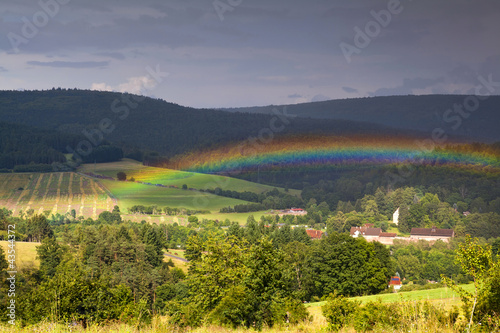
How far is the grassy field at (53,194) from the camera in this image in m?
126

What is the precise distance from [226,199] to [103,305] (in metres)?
137

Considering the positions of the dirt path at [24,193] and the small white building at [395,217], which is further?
the small white building at [395,217]

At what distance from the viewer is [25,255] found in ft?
192

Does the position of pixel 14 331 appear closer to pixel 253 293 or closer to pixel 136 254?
pixel 253 293

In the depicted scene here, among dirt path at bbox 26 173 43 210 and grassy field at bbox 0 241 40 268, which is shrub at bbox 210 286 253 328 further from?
dirt path at bbox 26 173 43 210

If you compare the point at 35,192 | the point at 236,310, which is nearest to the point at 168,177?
the point at 35,192

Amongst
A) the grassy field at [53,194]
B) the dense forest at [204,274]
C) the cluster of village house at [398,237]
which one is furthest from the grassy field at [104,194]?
the dense forest at [204,274]

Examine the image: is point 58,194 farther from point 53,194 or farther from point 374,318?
point 374,318

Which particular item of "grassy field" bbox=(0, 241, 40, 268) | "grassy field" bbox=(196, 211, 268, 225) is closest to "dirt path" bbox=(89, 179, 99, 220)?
"grassy field" bbox=(196, 211, 268, 225)

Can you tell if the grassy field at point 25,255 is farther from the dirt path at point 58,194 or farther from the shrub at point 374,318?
the dirt path at point 58,194

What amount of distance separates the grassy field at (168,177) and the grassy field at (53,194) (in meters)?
18.6

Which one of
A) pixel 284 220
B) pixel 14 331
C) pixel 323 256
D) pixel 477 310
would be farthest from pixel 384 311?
pixel 284 220

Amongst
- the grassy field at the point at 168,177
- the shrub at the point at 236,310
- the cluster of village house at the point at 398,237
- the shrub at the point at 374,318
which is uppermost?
the grassy field at the point at 168,177

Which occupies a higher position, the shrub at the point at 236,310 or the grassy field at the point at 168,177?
the grassy field at the point at 168,177
